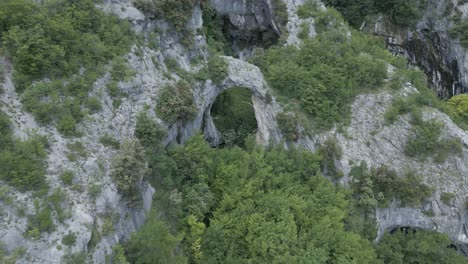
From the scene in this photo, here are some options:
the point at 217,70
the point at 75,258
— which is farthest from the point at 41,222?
the point at 217,70

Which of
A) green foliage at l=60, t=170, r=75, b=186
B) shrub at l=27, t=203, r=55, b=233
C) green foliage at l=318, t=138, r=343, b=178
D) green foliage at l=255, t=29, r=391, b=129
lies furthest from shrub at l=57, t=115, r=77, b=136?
green foliage at l=318, t=138, r=343, b=178

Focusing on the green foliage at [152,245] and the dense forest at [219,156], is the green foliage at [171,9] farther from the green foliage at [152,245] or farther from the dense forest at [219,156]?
the green foliage at [152,245]

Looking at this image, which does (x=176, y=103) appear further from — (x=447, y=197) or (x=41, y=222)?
(x=447, y=197)

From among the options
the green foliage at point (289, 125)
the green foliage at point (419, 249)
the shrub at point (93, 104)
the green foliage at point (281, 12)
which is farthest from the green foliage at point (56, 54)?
the green foliage at point (419, 249)

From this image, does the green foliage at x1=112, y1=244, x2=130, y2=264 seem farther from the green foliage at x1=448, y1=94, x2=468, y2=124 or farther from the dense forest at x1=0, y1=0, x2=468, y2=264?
the green foliage at x1=448, y1=94, x2=468, y2=124

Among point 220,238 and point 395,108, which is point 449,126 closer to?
point 395,108

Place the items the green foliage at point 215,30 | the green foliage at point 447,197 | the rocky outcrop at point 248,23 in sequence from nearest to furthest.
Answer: the green foliage at point 447,197, the green foliage at point 215,30, the rocky outcrop at point 248,23

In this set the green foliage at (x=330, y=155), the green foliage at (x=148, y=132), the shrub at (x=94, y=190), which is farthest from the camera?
the green foliage at (x=330, y=155)
